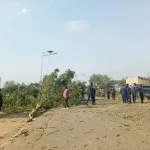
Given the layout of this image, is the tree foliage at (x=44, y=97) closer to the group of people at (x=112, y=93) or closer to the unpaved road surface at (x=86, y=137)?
the group of people at (x=112, y=93)

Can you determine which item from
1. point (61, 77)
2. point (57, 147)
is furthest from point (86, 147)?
point (61, 77)

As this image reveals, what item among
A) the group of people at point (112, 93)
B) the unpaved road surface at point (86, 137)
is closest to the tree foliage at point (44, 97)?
the group of people at point (112, 93)

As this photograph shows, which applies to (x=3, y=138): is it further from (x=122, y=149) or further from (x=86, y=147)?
(x=122, y=149)

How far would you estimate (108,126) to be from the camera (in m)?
12.2

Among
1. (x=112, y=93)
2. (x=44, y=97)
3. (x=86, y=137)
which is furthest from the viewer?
(x=112, y=93)

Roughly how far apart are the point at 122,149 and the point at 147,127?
3.85 m

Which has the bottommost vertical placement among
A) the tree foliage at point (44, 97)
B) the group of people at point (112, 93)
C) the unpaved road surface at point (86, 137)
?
the unpaved road surface at point (86, 137)

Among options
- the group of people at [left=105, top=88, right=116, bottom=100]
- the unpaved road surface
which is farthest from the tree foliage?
the unpaved road surface

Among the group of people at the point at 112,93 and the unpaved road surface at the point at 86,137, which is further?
the group of people at the point at 112,93

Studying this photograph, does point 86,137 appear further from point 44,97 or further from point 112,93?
point 112,93

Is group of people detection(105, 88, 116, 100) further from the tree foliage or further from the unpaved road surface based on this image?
the unpaved road surface

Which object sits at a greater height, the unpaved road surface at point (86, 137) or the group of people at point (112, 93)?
the group of people at point (112, 93)

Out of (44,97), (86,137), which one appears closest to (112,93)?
(44,97)

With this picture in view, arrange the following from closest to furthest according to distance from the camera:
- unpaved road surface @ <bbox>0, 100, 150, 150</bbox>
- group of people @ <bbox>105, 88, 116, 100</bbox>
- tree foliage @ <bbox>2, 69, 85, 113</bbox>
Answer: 1. unpaved road surface @ <bbox>0, 100, 150, 150</bbox>
2. tree foliage @ <bbox>2, 69, 85, 113</bbox>
3. group of people @ <bbox>105, 88, 116, 100</bbox>
